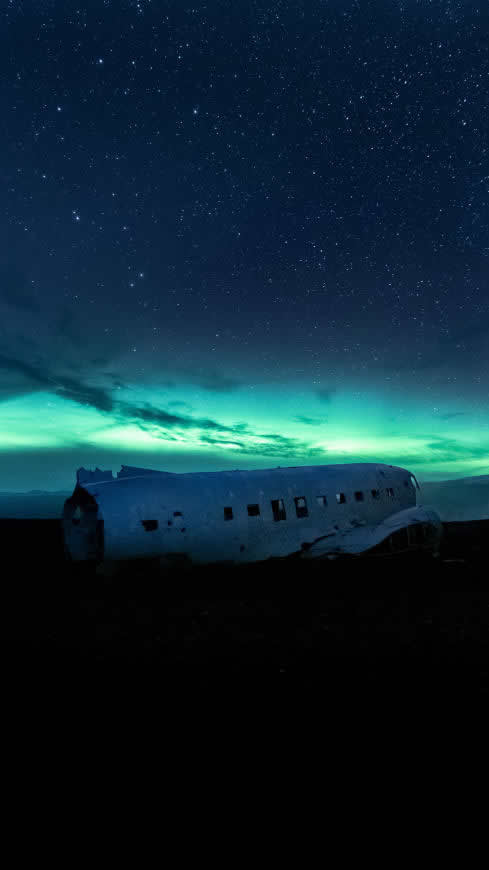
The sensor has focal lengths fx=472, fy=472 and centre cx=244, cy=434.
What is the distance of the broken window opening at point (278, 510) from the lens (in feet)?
65.0

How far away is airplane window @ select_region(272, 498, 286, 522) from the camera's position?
19798 mm

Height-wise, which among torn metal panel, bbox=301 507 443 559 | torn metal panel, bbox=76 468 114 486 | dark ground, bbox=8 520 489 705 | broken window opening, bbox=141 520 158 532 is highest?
torn metal panel, bbox=76 468 114 486

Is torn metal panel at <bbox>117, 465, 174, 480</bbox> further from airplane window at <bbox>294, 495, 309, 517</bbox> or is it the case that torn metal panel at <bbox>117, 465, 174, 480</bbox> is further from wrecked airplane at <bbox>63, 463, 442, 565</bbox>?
airplane window at <bbox>294, 495, 309, 517</bbox>

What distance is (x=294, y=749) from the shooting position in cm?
636

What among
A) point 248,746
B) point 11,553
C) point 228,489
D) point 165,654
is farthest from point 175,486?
point 11,553

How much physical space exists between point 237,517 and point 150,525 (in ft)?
11.7

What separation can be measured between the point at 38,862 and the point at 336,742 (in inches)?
150

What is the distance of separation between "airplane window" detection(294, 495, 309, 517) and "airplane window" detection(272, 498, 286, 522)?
732mm

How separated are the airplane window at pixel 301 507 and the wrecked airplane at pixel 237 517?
43mm

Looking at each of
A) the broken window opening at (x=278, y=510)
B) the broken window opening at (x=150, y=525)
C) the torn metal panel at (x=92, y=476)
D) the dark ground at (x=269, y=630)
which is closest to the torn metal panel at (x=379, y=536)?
the dark ground at (x=269, y=630)

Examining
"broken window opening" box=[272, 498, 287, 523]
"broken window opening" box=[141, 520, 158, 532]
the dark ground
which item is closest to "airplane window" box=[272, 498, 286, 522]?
"broken window opening" box=[272, 498, 287, 523]

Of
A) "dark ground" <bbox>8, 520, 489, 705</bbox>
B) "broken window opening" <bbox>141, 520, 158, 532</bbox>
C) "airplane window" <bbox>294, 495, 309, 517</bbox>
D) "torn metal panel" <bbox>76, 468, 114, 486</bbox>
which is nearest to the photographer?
"dark ground" <bbox>8, 520, 489, 705</bbox>

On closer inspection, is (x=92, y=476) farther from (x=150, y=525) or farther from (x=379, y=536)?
(x=379, y=536)

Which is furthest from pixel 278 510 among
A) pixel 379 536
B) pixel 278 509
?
pixel 379 536
